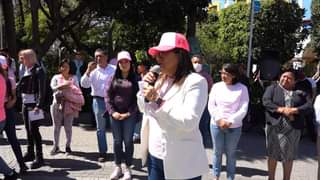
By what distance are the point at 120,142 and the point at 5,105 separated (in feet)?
5.25

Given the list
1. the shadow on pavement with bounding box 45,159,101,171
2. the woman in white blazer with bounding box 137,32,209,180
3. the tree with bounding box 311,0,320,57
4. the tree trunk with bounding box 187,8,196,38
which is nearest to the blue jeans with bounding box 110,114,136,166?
the shadow on pavement with bounding box 45,159,101,171

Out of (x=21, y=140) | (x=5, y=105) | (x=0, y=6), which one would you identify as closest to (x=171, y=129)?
(x=5, y=105)

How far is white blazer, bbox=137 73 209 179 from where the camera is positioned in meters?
3.05

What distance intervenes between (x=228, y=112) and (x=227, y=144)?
43 cm

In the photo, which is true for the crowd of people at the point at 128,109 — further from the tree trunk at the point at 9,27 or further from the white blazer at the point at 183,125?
the tree trunk at the point at 9,27

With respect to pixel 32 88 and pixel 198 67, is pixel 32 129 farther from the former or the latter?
pixel 198 67

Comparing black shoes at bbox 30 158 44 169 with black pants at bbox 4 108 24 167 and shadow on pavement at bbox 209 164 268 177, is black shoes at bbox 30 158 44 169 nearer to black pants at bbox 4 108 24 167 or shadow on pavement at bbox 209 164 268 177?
black pants at bbox 4 108 24 167

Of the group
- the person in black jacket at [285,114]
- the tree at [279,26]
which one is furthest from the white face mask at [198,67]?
the tree at [279,26]

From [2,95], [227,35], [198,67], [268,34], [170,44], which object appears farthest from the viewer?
[227,35]

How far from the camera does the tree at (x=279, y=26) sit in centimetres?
2770

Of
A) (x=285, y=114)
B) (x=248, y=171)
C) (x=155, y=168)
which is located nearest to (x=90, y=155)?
(x=248, y=171)

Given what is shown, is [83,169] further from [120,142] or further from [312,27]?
[312,27]

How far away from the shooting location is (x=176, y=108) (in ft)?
10.2

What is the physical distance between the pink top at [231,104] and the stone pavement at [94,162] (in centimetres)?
83
